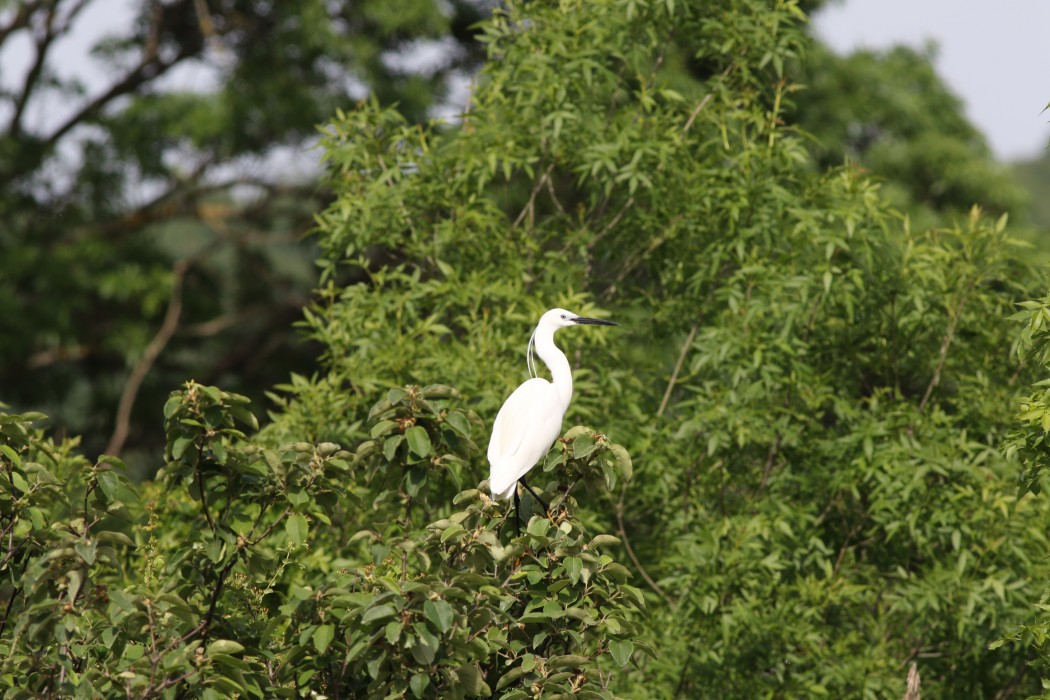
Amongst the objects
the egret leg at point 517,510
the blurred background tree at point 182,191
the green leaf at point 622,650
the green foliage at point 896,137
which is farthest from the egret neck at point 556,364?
the green foliage at point 896,137

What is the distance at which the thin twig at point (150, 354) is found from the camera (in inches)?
434

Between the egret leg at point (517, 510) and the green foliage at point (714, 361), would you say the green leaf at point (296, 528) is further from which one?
the green foliage at point (714, 361)

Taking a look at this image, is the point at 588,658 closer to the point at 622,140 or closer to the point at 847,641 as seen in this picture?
the point at 847,641

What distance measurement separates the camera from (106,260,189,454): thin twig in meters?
11.0

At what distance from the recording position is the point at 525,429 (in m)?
3.66

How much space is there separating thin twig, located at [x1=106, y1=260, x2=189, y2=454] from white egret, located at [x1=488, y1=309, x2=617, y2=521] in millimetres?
7932

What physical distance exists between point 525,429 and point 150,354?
27.1ft

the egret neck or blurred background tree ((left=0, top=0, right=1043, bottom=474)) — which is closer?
the egret neck

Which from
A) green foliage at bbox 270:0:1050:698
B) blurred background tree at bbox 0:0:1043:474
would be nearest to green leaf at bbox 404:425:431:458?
green foliage at bbox 270:0:1050:698

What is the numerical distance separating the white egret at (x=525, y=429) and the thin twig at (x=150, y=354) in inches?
312

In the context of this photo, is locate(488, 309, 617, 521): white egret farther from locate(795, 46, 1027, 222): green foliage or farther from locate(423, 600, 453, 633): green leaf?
locate(795, 46, 1027, 222): green foliage

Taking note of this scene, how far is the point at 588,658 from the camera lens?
298 centimetres

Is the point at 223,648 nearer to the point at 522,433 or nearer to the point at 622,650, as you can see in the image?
the point at 622,650

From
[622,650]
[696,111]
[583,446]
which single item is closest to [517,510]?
[583,446]
